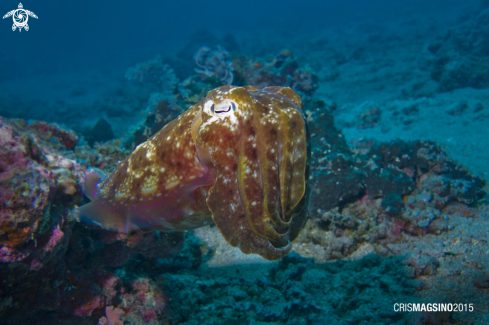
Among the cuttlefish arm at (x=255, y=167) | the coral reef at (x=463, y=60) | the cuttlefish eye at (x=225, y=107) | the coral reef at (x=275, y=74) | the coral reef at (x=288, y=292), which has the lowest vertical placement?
the coral reef at (x=288, y=292)

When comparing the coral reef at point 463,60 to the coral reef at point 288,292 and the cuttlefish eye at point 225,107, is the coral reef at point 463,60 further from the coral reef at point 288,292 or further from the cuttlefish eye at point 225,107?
the cuttlefish eye at point 225,107

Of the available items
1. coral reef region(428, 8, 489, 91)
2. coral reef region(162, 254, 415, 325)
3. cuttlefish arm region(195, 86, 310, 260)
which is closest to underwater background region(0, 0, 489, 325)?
coral reef region(162, 254, 415, 325)

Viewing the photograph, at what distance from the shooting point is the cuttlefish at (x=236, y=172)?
1762 mm

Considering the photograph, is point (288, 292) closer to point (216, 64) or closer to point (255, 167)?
point (255, 167)

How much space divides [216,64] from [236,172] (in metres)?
9.22

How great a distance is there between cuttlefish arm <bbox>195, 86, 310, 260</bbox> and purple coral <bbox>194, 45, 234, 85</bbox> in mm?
7861

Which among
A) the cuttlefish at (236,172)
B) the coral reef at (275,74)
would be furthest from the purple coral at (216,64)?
the cuttlefish at (236,172)

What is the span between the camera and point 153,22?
8831 centimetres

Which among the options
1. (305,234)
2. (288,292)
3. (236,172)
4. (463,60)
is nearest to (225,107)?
(236,172)

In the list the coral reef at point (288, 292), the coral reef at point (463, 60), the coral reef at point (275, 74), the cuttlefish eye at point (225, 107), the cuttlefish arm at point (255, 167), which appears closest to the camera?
the cuttlefish arm at point (255, 167)

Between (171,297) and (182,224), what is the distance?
2.04 m

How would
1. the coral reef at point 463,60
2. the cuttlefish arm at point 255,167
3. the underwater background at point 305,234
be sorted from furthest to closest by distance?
the coral reef at point 463,60 → the underwater background at point 305,234 → the cuttlefish arm at point 255,167

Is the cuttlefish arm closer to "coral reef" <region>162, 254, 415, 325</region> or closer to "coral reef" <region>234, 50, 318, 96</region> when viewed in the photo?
"coral reef" <region>162, 254, 415, 325</region>

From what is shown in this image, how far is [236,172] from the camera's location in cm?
186
